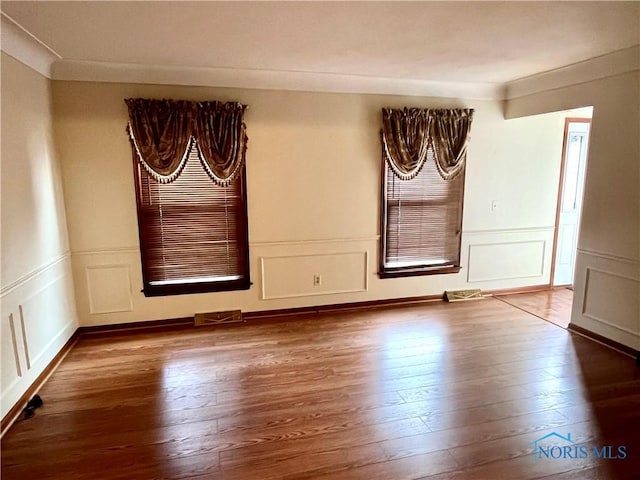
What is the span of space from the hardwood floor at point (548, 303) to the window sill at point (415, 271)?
72 cm

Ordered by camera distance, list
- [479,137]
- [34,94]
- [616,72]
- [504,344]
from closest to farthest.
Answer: [34,94] → [616,72] → [504,344] → [479,137]

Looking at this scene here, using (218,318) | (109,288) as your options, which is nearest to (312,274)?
(218,318)

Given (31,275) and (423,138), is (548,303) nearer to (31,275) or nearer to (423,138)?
(423,138)

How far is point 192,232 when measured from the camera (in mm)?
3754

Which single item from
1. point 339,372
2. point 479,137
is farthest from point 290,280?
point 479,137

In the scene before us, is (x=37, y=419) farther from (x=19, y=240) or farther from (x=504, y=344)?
(x=504, y=344)

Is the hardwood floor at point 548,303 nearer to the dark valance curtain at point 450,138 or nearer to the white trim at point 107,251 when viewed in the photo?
the dark valance curtain at point 450,138

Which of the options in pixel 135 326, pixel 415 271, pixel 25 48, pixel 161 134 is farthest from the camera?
pixel 415 271

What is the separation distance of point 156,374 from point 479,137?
12.8 feet

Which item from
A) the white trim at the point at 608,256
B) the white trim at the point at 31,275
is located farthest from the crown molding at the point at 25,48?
the white trim at the point at 608,256

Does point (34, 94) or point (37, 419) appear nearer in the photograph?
point (37, 419)

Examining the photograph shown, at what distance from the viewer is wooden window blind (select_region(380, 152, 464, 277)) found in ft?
13.9

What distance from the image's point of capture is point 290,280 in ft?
13.5

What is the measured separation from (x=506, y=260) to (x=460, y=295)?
0.73 metres
